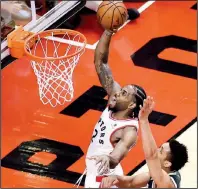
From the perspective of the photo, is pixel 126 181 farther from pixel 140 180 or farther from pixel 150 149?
pixel 150 149

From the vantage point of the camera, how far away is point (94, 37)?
30.6 ft

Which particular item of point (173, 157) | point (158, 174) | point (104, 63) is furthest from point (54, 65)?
point (158, 174)

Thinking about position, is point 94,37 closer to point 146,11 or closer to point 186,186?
point 146,11

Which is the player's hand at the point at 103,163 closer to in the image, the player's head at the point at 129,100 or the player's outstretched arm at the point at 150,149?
the player's outstretched arm at the point at 150,149

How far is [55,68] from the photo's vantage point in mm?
8086

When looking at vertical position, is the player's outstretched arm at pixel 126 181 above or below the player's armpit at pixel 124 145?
below

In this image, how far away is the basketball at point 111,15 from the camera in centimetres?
644

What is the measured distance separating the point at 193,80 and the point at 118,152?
2.81m

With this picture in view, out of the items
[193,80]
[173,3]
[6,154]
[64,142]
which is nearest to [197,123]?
[193,80]

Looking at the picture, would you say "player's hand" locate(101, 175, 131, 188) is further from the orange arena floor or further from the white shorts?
the orange arena floor

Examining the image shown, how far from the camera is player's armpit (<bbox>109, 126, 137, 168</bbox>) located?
5.86 m

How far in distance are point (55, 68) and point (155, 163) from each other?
2842mm

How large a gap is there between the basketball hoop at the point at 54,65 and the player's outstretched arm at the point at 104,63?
2.91 feet

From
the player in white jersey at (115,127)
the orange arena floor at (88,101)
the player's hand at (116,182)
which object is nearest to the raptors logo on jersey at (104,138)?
the player in white jersey at (115,127)
